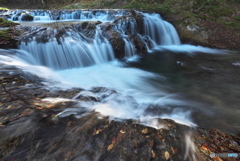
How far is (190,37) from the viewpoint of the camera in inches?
419

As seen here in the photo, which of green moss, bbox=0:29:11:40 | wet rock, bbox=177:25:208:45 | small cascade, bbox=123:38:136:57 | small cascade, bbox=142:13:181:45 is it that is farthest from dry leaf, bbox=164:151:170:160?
wet rock, bbox=177:25:208:45

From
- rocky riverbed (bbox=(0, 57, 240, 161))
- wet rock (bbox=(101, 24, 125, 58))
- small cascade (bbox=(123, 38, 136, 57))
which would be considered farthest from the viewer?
small cascade (bbox=(123, 38, 136, 57))

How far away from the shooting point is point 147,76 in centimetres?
624

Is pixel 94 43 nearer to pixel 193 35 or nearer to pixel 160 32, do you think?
pixel 160 32

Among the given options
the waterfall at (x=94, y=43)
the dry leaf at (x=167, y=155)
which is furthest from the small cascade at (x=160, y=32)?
the dry leaf at (x=167, y=155)

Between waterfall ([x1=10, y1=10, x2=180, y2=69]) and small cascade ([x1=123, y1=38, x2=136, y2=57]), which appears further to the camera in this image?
small cascade ([x1=123, y1=38, x2=136, y2=57])

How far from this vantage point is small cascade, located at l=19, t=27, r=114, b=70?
5898 millimetres

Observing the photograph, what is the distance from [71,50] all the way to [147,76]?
3987 mm

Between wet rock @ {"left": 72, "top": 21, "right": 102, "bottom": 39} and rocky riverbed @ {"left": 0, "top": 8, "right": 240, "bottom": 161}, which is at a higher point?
wet rock @ {"left": 72, "top": 21, "right": 102, "bottom": 39}

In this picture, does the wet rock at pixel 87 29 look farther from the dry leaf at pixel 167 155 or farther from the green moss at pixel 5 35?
the dry leaf at pixel 167 155

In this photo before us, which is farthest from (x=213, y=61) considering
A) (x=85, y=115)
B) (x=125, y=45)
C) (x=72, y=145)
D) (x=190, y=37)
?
(x=72, y=145)

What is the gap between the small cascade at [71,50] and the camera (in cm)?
590

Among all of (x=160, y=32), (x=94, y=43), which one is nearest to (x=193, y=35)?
(x=160, y=32)

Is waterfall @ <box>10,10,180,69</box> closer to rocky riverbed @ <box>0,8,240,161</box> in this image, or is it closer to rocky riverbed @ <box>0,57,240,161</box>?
rocky riverbed @ <box>0,8,240,161</box>
